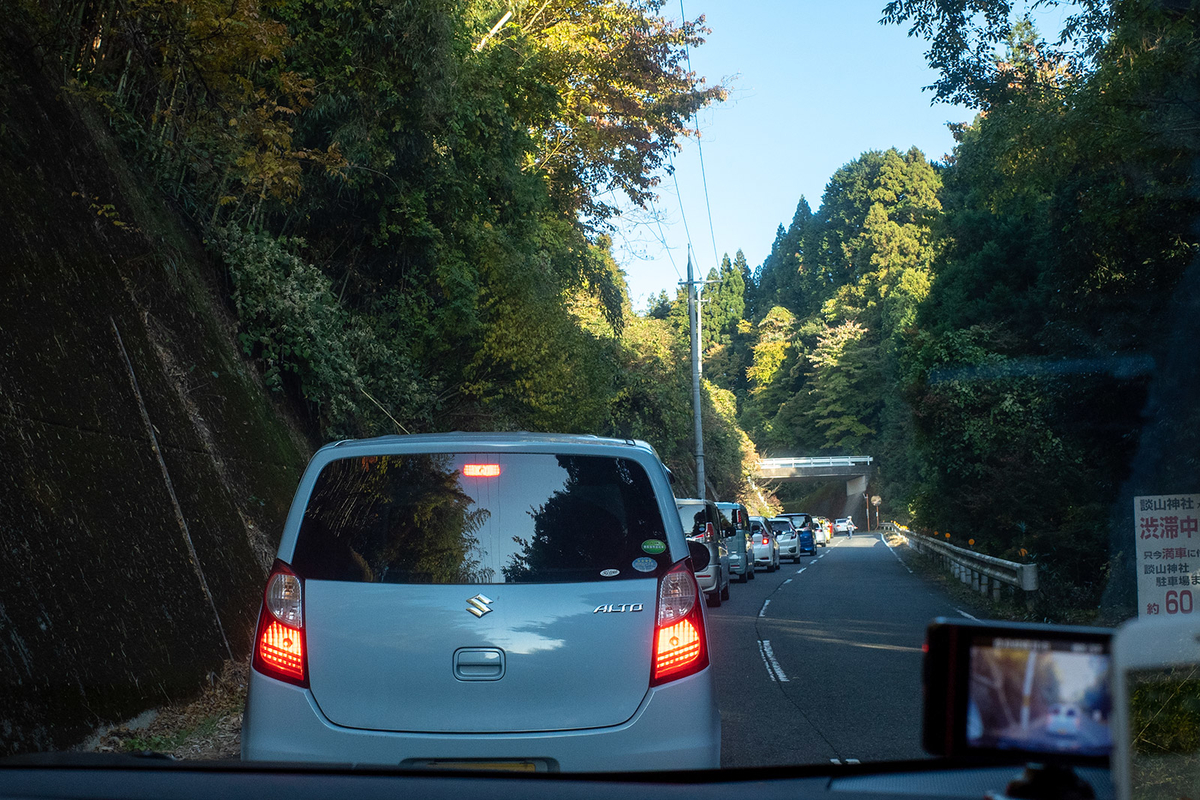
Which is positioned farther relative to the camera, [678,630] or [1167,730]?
[1167,730]

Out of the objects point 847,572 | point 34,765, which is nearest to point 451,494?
point 34,765

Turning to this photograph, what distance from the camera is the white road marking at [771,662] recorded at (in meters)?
10.4

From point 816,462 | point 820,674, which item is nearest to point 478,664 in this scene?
point 820,674

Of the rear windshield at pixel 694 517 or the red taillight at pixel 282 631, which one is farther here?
the rear windshield at pixel 694 517

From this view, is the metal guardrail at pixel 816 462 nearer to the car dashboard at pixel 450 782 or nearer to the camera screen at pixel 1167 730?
the camera screen at pixel 1167 730

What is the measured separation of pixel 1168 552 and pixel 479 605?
7573 millimetres

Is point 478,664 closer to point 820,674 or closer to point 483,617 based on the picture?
point 483,617

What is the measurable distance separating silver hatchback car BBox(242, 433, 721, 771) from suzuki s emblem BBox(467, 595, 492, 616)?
0.01m

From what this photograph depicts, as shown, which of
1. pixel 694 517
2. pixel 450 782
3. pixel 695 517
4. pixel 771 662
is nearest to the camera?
pixel 450 782

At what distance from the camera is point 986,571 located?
781 inches

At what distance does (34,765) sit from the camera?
2678 millimetres

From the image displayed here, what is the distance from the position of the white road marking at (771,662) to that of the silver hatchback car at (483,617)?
21.3 feet

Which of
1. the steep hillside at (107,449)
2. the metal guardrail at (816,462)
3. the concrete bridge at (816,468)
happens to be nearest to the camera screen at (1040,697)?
the steep hillside at (107,449)

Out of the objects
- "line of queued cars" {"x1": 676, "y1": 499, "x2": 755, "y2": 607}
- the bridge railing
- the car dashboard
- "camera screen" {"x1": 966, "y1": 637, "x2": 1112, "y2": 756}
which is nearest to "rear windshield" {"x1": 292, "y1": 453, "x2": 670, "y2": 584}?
the car dashboard
